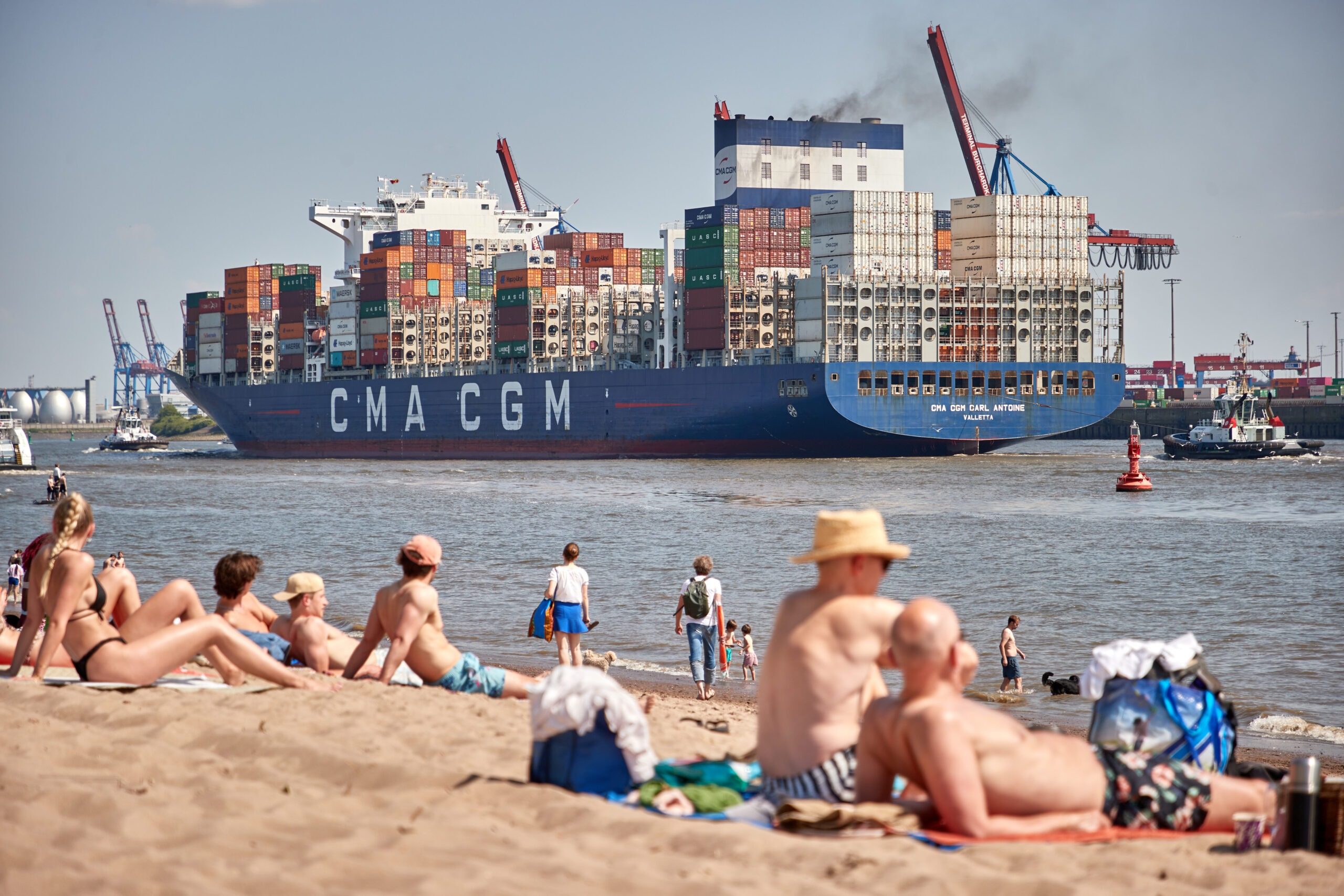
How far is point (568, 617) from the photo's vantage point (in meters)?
9.37

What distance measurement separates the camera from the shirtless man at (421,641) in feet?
20.7

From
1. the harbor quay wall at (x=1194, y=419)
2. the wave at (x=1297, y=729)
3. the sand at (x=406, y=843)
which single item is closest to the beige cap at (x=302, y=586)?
the sand at (x=406, y=843)

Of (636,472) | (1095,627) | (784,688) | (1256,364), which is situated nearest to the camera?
(784,688)

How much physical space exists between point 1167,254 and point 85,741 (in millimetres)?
66952

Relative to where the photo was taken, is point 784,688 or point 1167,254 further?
point 1167,254

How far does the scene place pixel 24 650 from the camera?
6.33 metres

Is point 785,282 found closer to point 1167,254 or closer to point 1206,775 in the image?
point 1167,254

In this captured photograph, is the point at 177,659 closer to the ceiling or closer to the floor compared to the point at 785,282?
closer to the floor

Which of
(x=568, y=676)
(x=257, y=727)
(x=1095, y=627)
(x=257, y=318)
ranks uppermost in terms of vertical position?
(x=257, y=318)

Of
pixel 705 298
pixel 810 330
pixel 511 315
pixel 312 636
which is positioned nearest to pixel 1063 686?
pixel 312 636

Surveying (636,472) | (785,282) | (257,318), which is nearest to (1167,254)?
(785,282)

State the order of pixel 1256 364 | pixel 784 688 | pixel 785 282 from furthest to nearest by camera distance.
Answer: pixel 1256 364
pixel 785 282
pixel 784 688

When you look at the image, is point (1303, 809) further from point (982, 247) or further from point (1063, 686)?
point (982, 247)

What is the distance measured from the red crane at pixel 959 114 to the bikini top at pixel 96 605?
53681mm
